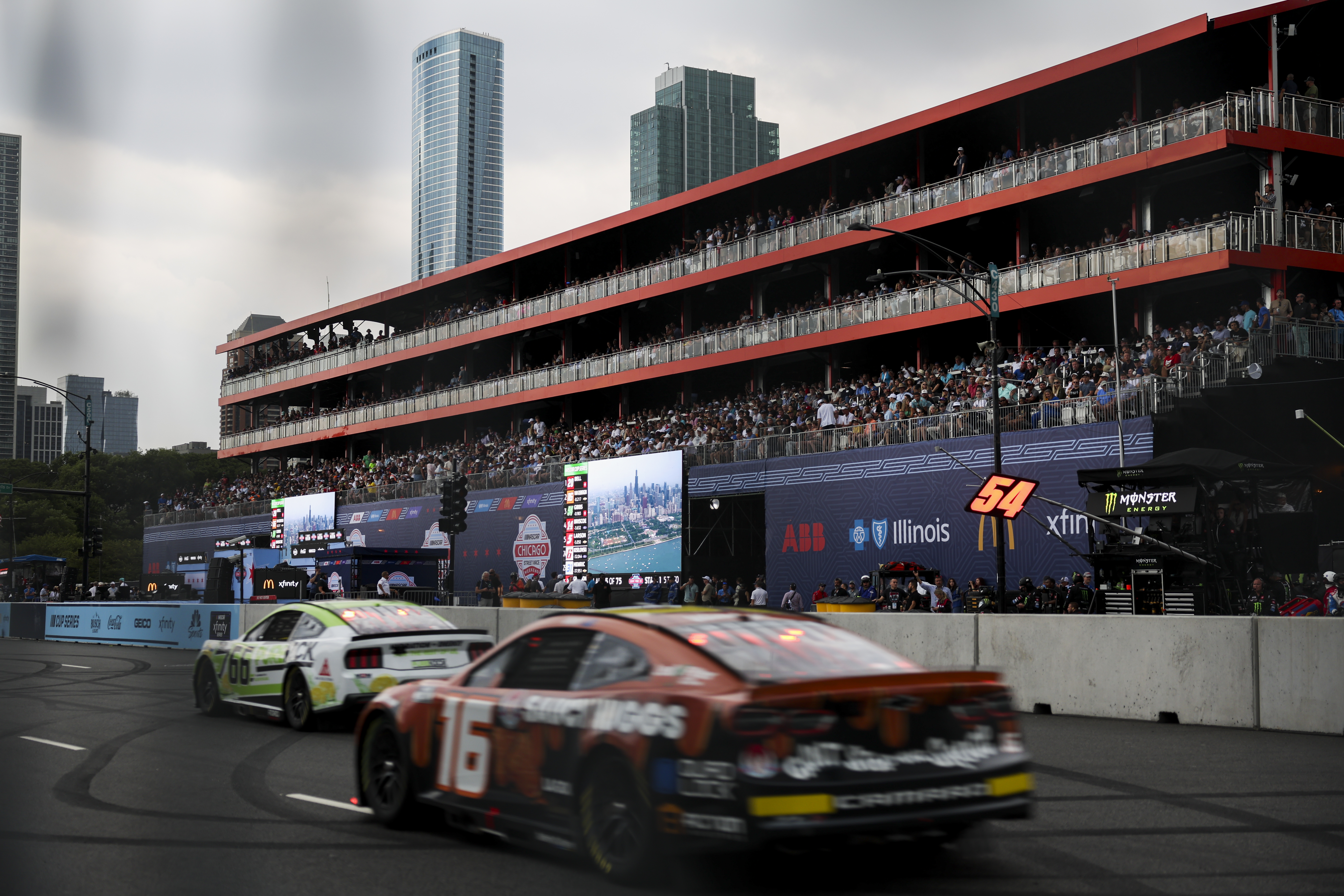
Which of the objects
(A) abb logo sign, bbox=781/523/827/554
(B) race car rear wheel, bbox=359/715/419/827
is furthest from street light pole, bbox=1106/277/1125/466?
(B) race car rear wheel, bbox=359/715/419/827

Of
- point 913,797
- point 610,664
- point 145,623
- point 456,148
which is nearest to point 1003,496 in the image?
point 610,664

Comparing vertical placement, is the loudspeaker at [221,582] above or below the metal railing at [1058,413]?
below

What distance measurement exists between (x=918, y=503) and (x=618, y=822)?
1047 inches

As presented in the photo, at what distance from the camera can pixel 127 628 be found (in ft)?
105

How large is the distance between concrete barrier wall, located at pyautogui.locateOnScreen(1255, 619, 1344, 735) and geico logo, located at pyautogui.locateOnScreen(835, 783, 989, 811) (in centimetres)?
793

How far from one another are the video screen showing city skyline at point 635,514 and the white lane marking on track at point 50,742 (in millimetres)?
25424

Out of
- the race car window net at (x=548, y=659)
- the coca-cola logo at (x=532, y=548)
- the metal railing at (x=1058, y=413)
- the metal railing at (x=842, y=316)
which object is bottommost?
the race car window net at (x=548, y=659)

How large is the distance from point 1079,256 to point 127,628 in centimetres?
2559

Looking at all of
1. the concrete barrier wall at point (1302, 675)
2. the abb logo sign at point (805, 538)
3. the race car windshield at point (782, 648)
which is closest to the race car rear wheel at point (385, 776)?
the race car windshield at point (782, 648)

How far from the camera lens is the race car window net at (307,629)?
12609 mm

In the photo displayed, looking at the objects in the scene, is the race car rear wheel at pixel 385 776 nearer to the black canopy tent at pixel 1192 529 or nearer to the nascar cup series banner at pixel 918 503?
the black canopy tent at pixel 1192 529

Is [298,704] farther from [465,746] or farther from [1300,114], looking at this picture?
[1300,114]

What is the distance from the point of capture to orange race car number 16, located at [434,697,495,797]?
6.76m

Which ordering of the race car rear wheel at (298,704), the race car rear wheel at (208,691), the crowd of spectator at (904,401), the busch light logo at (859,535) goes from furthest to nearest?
the busch light logo at (859,535) → the crowd of spectator at (904,401) → the race car rear wheel at (208,691) → the race car rear wheel at (298,704)
